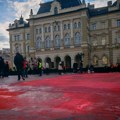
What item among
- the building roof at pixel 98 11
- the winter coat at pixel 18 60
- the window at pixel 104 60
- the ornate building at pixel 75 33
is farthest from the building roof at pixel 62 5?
the winter coat at pixel 18 60

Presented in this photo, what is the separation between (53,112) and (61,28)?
182ft

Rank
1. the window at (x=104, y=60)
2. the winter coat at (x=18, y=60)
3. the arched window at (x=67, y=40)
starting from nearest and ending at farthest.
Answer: the winter coat at (x=18, y=60), the window at (x=104, y=60), the arched window at (x=67, y=40)

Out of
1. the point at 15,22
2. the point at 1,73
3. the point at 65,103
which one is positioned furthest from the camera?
the point at 15,22

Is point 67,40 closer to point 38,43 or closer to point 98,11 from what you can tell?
point 38,43

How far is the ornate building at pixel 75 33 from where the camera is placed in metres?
57.0

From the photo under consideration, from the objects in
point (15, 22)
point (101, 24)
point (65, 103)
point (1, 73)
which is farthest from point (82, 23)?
point (65, 103)

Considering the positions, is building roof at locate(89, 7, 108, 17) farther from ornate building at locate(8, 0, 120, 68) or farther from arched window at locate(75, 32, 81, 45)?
arched window at locate(75, 32, 81, 45)

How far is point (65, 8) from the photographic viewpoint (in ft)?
196

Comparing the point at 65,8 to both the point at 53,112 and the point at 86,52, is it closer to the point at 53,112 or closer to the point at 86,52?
the point at 86,52

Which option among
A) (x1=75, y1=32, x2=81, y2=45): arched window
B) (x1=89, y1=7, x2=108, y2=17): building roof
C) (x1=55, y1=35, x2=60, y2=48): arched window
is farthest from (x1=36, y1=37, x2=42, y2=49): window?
(x1=89, y1=7, x2=108, y2=17): building roof

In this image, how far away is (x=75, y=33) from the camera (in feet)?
191

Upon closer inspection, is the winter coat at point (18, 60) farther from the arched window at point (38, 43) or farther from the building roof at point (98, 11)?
the arched window at point (38, 43)

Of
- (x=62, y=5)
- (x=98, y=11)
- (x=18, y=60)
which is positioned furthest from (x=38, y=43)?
(x=18, y=60)

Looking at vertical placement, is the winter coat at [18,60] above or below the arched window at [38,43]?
below
